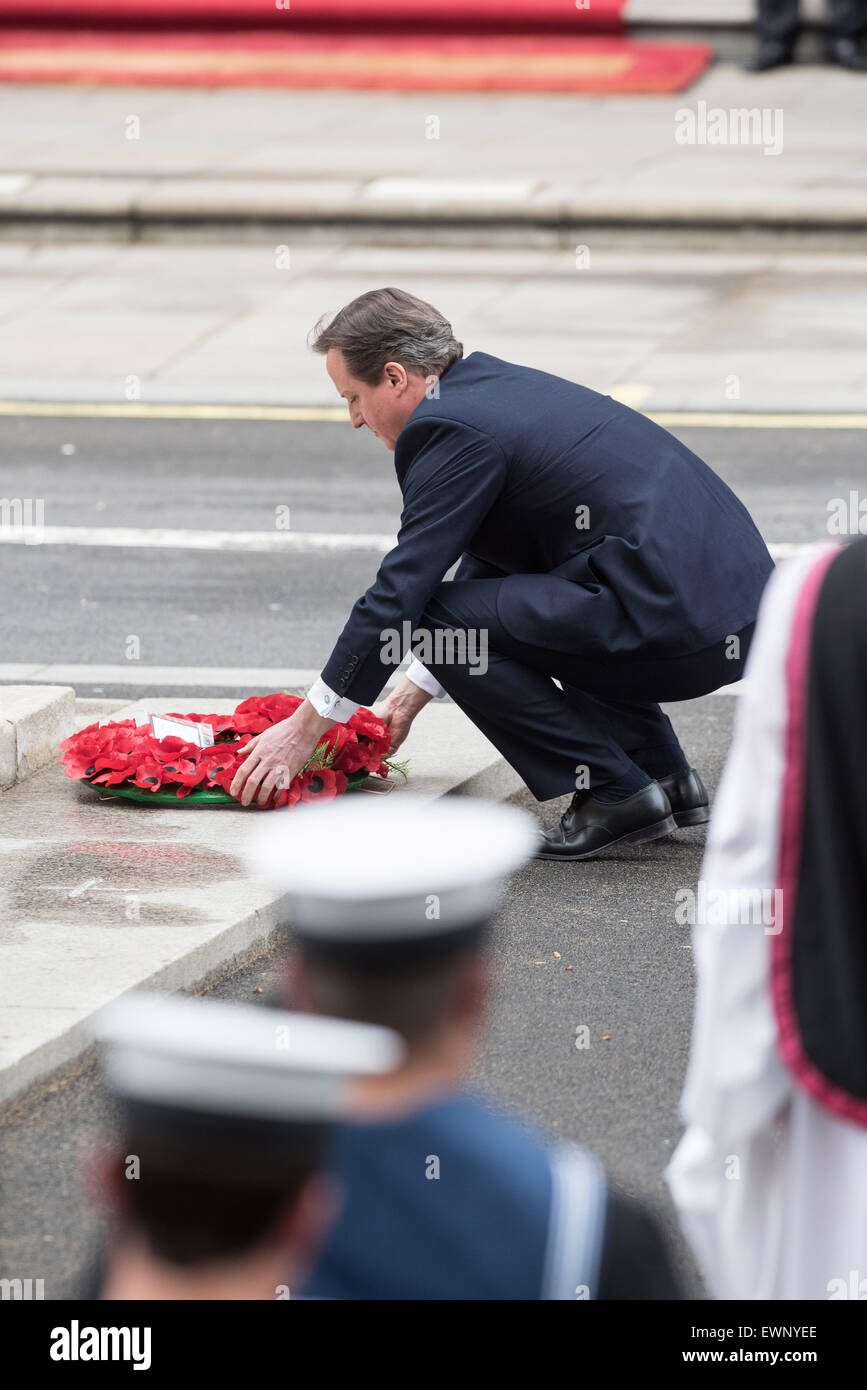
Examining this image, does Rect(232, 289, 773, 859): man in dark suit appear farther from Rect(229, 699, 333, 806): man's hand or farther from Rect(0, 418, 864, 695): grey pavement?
Rect(0, 418, 864, 695): grey pavement

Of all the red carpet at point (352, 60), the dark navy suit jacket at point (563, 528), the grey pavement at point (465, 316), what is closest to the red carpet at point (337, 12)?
the red carpet at point (352, 60)

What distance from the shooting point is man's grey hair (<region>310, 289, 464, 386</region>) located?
202 inches

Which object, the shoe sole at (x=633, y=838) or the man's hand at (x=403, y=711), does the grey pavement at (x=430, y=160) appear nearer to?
the man's hand at (x=403, y=711)

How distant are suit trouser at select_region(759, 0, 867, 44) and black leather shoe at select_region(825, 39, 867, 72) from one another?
0.07 m

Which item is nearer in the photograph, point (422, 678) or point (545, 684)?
point (545, 684)

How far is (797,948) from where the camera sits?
215cm

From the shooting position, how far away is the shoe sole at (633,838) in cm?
550

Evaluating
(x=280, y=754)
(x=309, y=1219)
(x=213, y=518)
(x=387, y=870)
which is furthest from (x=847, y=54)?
(x=309, y=1219)

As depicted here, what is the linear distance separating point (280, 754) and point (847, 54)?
16591mm

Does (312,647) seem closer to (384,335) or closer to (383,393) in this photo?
(383,393)

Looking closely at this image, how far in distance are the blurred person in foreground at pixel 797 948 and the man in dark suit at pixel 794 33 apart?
18875 mm
